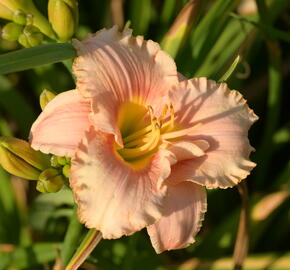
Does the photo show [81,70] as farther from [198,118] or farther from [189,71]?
[189,71]

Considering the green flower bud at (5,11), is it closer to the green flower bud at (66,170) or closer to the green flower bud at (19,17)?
the green flower bud at (19,17)

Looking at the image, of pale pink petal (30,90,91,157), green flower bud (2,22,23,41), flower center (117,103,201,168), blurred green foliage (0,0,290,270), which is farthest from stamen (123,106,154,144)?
green flower bud (2,22,23,41)

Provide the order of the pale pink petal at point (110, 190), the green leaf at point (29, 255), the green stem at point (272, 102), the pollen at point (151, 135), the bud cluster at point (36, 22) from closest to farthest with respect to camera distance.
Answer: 1. the pale pink petal at point (110, 190)
2. the pollen at point (151, 135)
3. the bud cluster at point (36, 22)
4. the green leaf at point (29, 255)
5. the green stem at point (272, 102)

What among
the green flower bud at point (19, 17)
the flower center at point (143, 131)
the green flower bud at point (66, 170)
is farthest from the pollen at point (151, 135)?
the green flower bud at point (19, 17)

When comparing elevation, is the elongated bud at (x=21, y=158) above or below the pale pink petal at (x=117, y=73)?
below

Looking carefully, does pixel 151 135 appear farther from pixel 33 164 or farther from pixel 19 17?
pixel 19 17

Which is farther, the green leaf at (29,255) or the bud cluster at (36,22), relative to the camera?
the green leaf at (29,255)

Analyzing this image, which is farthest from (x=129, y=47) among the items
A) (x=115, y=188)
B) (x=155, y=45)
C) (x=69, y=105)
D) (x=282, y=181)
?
(x=282, y=181)
